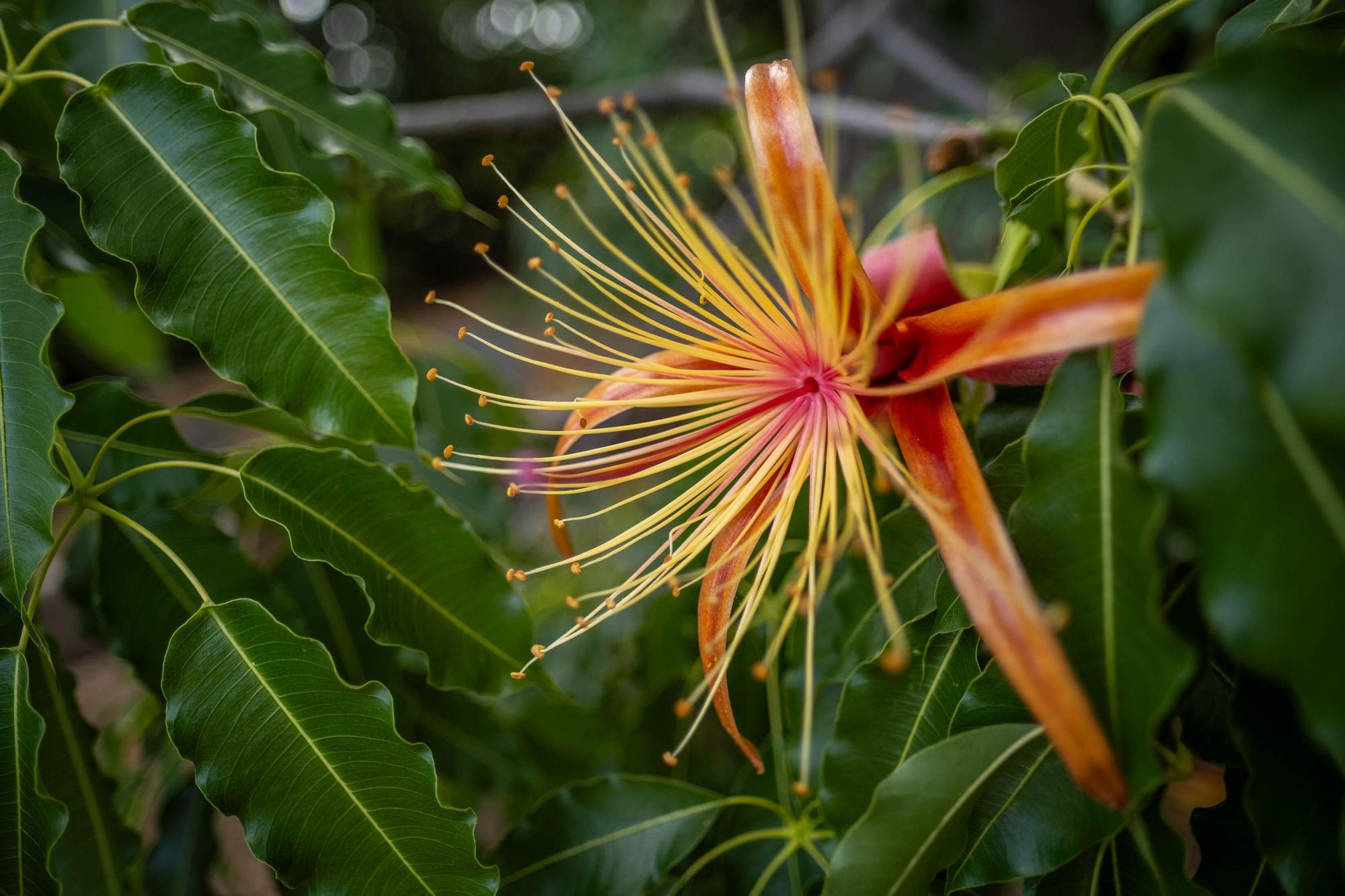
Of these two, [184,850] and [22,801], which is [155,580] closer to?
[22,801]

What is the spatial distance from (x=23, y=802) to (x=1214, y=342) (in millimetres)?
855

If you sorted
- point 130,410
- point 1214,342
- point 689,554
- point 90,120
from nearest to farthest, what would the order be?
point 1214,342, point 689,554, point 90,120, point 130,410

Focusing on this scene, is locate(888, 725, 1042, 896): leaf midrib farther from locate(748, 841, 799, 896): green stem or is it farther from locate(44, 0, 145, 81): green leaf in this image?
locate(44, 0, 145, 81): green leaf

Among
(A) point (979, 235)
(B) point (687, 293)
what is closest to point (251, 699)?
(B) point (687, 293)

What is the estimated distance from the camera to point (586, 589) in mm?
2172

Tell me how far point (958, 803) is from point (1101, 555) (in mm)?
231

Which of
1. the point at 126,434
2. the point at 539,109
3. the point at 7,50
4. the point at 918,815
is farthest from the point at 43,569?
the point at 539,109

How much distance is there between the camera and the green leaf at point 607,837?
2.81ft

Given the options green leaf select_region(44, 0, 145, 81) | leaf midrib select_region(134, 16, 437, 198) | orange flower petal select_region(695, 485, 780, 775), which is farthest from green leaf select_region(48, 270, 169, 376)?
orange flower petal select_region(695, 485, 780, 775)

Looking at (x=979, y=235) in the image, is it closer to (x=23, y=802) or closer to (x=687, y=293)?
(x=687, y=293)

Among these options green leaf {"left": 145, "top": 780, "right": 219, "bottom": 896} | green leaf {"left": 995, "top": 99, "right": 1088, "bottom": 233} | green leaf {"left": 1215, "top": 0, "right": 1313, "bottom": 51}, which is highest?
green leaf {"left": 1215, "top": 0, "right": 1313, "bottom": 51}

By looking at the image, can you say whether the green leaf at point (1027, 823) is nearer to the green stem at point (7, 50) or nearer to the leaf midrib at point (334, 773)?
the leaf midrib at point (334, 773)

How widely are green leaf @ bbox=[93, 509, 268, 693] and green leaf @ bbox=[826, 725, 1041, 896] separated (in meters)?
0.65

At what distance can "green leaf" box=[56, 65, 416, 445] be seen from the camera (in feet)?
2.31
